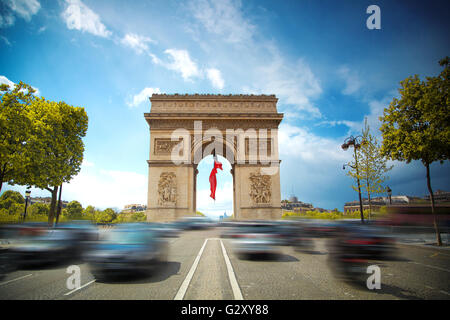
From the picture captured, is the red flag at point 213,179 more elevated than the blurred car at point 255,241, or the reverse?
the red flag at point 213,179

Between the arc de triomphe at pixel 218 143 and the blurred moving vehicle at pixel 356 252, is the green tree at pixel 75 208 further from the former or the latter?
the blurred moving vehicle at pixel 356 252

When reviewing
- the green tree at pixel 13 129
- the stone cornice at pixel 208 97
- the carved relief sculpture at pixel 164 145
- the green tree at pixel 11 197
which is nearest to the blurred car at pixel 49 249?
the green tree at pixel 13 129

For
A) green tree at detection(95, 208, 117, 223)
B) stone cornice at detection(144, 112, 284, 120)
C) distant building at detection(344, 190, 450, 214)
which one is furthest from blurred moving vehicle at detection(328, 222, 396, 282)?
green tree at detection(95, 208, 117, 223)

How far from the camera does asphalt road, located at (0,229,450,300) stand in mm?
3932

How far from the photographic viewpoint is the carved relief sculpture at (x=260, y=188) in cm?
2370

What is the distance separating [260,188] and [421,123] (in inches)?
595

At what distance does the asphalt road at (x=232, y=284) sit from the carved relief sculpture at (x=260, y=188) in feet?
56.2

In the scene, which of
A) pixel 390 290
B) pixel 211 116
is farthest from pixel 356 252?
pixel 211 116

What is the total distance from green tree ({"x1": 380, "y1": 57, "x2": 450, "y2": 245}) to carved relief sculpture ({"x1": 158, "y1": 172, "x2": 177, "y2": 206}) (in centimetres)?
1789

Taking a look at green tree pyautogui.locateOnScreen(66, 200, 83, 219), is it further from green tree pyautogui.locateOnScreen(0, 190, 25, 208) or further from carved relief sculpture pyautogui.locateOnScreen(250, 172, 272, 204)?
carved relief sculpture pyautogui.locateOnScreen(250, 172, 272, 204)

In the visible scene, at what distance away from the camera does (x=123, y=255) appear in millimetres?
4754

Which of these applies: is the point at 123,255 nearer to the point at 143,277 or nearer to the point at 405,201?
the point at 143,277
